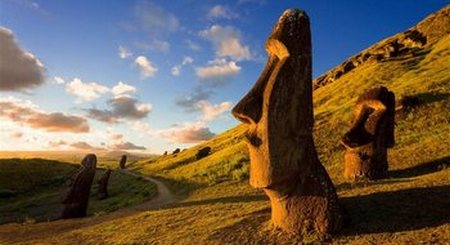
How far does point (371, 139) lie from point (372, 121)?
3.69ft

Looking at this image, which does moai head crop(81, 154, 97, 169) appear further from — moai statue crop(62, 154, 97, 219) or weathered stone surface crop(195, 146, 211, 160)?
weathered stone surface crop(195, 146, 211, 160)

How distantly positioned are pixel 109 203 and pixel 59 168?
134ft

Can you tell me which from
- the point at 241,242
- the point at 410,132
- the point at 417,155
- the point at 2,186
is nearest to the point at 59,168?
the point at 2,186

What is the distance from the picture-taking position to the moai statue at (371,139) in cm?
2298

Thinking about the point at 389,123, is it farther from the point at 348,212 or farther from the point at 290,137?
the point at 290,137

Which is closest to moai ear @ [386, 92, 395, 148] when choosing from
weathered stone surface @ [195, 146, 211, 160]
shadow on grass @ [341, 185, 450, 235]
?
shadow on grass @ [341, 185, 450, 235]

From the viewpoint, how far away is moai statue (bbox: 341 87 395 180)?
75.4 feet

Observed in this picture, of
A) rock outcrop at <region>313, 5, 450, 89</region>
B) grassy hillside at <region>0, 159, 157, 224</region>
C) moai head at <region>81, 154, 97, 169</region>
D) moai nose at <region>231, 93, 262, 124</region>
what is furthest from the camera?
rock outcrop at <region>313, 5, 450, 89</region>

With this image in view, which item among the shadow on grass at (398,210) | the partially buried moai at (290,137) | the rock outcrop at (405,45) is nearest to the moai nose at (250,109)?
the partially buried moai at (290,137)

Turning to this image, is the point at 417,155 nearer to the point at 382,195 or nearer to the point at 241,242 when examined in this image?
the point at 382,195

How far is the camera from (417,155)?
2694 cm

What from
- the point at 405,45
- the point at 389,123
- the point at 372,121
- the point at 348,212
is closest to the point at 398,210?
the point at 348,212

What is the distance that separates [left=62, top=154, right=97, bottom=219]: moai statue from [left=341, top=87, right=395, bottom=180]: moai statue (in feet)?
55.2

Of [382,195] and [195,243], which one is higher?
[382,195]
